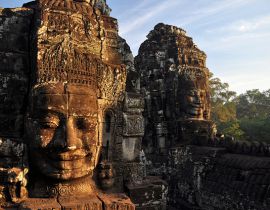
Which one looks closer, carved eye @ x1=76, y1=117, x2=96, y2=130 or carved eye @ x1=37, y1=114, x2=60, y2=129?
carved eye @ x1=37, y1=114, x2=60, y2=129

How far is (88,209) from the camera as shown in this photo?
2783 millimetres

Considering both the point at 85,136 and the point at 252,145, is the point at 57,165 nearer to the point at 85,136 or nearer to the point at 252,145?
the point at 85,136

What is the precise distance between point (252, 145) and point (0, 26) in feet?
22.1

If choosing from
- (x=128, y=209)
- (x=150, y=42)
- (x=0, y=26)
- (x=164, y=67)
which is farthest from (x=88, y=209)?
(x=150, y=42)

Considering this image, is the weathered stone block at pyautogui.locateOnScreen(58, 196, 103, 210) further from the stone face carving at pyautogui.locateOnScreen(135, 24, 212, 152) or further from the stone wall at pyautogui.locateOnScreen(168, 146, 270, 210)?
the stone face carving at pyautogui.locateOnScreen(135, 24, 212, 152)

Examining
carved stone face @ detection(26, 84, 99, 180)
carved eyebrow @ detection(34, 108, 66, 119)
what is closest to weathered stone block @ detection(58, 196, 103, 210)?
carved stone face @ detection(26, 84, 99, 180)

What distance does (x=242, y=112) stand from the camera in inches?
1415

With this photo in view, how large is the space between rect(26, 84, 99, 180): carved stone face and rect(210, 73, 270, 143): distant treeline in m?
18.1

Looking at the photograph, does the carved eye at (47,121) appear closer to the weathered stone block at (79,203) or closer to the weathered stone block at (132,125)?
the weathered stone block at (79,203)

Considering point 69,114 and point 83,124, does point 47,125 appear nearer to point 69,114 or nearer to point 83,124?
point 69,114

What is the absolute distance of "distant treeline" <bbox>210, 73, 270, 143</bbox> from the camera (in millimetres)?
20172

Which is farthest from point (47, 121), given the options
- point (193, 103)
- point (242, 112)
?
point (242, 112)

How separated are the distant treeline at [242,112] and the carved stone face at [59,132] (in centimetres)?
1805

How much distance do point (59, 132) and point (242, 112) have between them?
36.3m
